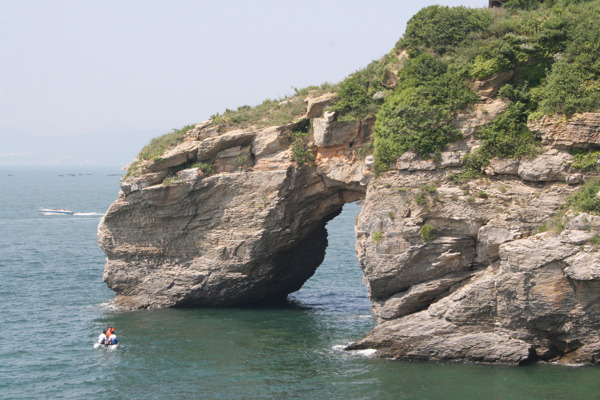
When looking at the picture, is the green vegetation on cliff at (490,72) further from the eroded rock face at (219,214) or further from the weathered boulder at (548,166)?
the eroded rock face at (219,214)

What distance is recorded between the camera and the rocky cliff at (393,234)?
92.1 ft

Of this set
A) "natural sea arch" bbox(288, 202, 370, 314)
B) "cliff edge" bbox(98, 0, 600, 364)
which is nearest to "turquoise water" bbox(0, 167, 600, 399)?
"natural sea arch" bbox(288, 202, 370, 314)

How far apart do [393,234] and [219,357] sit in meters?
9.50

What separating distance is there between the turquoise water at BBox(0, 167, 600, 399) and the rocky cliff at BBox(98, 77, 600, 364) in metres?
1.33

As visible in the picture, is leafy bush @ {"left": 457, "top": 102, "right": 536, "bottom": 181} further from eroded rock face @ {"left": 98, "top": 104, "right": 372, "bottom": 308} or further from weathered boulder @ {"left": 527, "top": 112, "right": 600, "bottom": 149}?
eroded rock face @ {"left": 98, "top": 104, "right": 372, "bottom": 308}

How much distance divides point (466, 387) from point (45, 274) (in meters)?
33.0

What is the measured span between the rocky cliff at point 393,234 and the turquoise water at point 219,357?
133 cm

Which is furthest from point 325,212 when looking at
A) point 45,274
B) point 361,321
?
point 45,274

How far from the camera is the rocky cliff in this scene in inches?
1105

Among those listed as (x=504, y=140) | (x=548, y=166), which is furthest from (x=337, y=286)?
(x=548, y=166)

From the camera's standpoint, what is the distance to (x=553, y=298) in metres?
27.4

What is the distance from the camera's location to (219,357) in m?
31.8

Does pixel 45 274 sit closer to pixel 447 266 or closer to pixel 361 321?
pixel 361 321

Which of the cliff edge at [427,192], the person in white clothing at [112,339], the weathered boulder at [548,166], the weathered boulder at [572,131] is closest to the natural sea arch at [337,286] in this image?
the cliff edge at [427,192]
